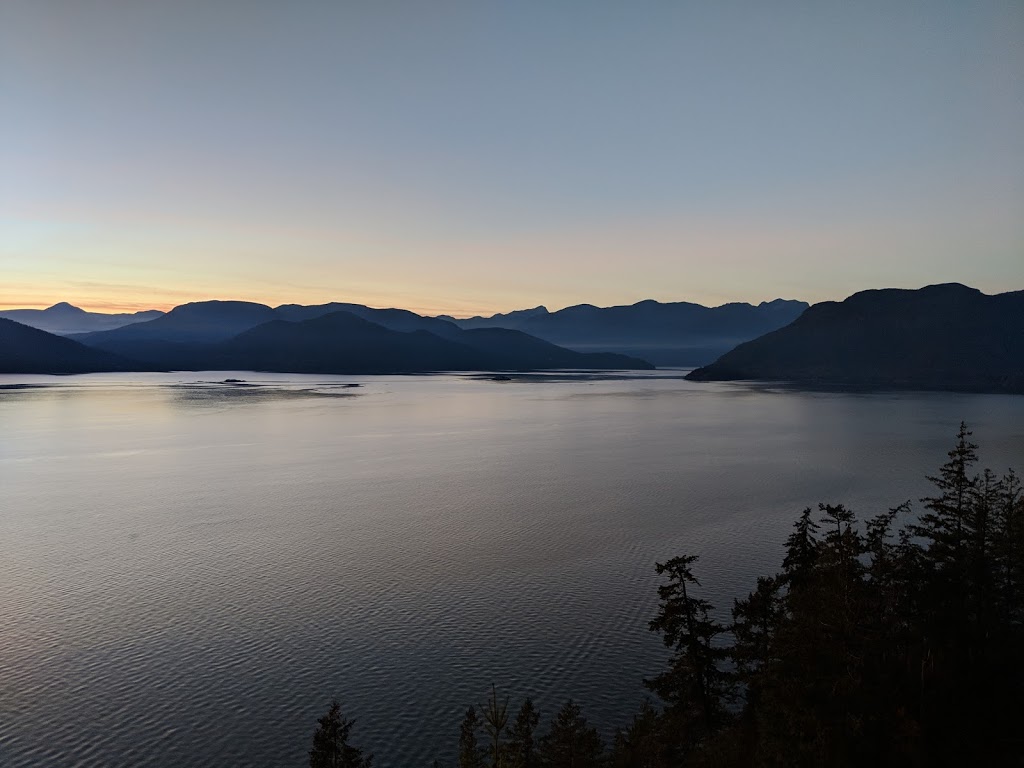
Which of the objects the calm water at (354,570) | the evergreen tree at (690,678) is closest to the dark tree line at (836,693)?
the evergreen tree at (690,678)

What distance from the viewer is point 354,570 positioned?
4644 cm

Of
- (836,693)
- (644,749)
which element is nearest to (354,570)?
(644,749)

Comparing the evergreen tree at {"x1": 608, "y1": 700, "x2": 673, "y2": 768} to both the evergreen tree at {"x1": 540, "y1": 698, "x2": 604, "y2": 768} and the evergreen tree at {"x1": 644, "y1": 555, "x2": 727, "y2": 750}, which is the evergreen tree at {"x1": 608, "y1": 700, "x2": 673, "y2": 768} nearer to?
the evergreen tree at {"x1": 540, "y1": 698, "x2": 604, "y2": 768}

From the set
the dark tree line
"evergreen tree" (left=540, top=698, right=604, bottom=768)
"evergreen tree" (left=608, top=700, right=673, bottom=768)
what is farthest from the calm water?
"evergreen tree" (left=540, top=698, right=604, bottom=768)

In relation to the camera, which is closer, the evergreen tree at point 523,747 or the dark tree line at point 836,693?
the dark tree line at point 836,693

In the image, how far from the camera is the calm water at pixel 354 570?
2834cm

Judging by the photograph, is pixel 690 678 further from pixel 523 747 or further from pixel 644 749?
pixel 523 747

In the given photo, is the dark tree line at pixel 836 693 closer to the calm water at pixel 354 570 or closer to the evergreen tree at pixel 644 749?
the evergreen tree at pixel 644 749

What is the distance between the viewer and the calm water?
28344 millimetres

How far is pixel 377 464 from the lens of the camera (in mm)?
91875

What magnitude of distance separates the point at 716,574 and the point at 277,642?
91.3 feet

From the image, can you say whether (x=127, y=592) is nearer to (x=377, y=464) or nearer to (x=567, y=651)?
(x=567, y=651)

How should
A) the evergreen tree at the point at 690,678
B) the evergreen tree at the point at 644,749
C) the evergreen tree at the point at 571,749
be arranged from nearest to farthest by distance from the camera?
the evergreen tree at the point at 571,749
the evergreen tree at the point at 644,749
the evergreen tree at the point at 690,678

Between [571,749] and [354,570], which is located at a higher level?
[571,749]
